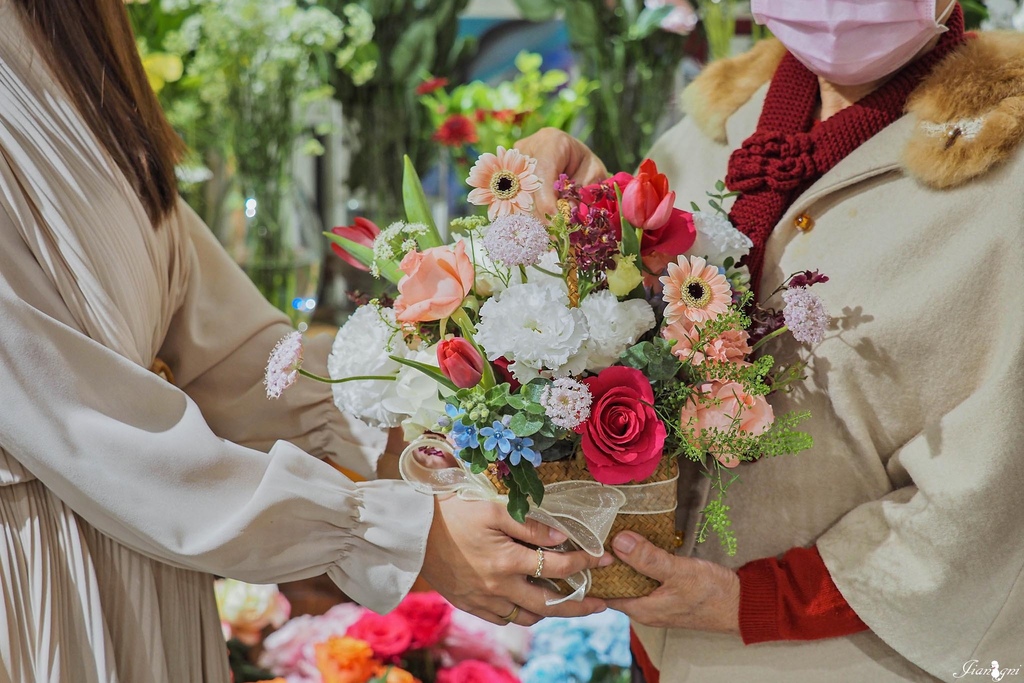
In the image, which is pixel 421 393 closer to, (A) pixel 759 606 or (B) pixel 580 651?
(A) pixel 759 606

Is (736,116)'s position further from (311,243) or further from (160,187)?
(311,243)

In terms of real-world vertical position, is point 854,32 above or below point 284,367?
above

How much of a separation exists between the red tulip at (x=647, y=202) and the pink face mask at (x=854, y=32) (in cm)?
34

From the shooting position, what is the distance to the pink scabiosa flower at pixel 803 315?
96 cm

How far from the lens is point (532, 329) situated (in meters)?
0.90

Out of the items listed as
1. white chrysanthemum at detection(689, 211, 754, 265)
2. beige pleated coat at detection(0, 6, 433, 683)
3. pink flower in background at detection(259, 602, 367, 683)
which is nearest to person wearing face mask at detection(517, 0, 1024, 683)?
white chrysanthemum at detection(689, 211, 754, 265)

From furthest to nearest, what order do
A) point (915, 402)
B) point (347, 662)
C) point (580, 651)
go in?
point (580, 651)
point (347, 662)
point (915, 402)

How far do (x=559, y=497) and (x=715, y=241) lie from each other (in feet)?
1.05

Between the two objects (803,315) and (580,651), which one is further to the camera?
(580,651)

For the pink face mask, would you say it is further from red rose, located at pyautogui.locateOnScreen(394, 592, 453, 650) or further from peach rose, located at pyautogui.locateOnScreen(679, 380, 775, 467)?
red rose, located at pyautogui.locateOnScreen(394, 592, 453, 650)

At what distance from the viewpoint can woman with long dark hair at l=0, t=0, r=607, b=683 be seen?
0.93m

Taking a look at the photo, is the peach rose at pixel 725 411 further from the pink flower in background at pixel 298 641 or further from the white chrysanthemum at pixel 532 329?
the pink flower in background at pixel 298 641

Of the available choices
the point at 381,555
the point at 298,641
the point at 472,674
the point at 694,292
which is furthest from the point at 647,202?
the point at 298,641

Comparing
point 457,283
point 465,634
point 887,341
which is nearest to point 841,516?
point 887,341
